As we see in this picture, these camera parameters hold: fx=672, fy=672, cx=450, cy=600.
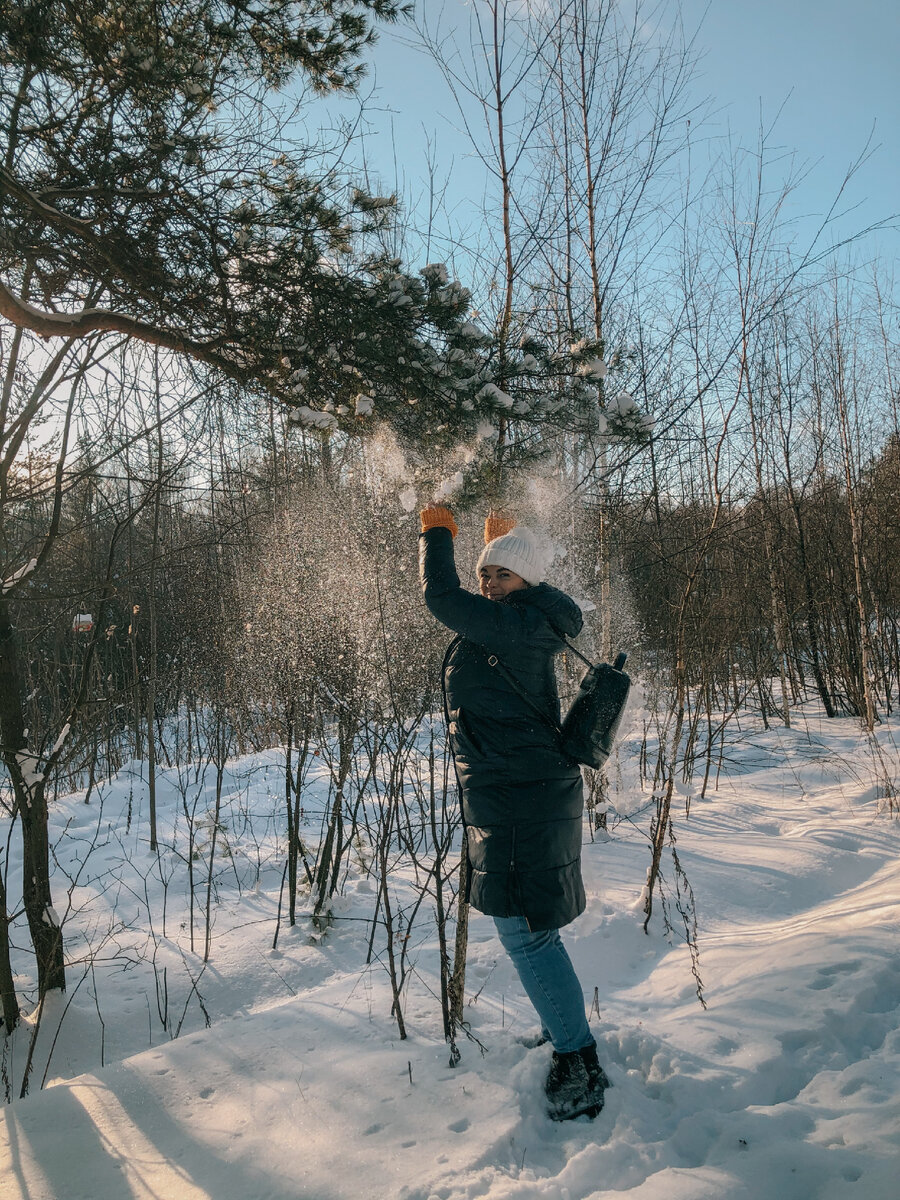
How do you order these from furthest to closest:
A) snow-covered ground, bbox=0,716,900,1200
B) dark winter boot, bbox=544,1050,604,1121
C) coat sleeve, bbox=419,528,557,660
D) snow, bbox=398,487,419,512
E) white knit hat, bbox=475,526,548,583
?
snow, bbox=398,487,419,512 < white knit hat, bbox=475,526,548,583 < coat sleeve, bbox=419,528,557,660 < dark winter boot, bbox=544,1050,604,1121 < snow-covered ground, bbox=0,716,900,1200

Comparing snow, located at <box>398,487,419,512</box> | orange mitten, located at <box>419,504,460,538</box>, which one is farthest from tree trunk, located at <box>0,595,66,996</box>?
orange mitten, located at <box>419,504,460,538</box>

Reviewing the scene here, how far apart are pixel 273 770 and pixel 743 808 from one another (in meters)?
5.23

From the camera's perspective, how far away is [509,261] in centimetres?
354

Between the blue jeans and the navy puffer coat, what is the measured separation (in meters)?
0.08

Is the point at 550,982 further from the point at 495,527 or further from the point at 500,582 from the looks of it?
the point at 495,527

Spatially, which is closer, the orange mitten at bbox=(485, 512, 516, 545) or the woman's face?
the woman's face

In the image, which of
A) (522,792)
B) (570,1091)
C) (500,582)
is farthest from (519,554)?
(570,1091)

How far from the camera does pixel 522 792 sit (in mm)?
Result: 1981

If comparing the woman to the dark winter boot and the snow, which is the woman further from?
the snow

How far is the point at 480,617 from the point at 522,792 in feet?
1.74

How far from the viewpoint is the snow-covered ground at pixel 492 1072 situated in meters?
1.70

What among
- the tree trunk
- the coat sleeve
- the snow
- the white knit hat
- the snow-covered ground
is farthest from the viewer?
the tree trunk

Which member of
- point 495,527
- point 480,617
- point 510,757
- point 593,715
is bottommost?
point 510,757

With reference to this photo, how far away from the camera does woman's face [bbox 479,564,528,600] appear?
2.21m
